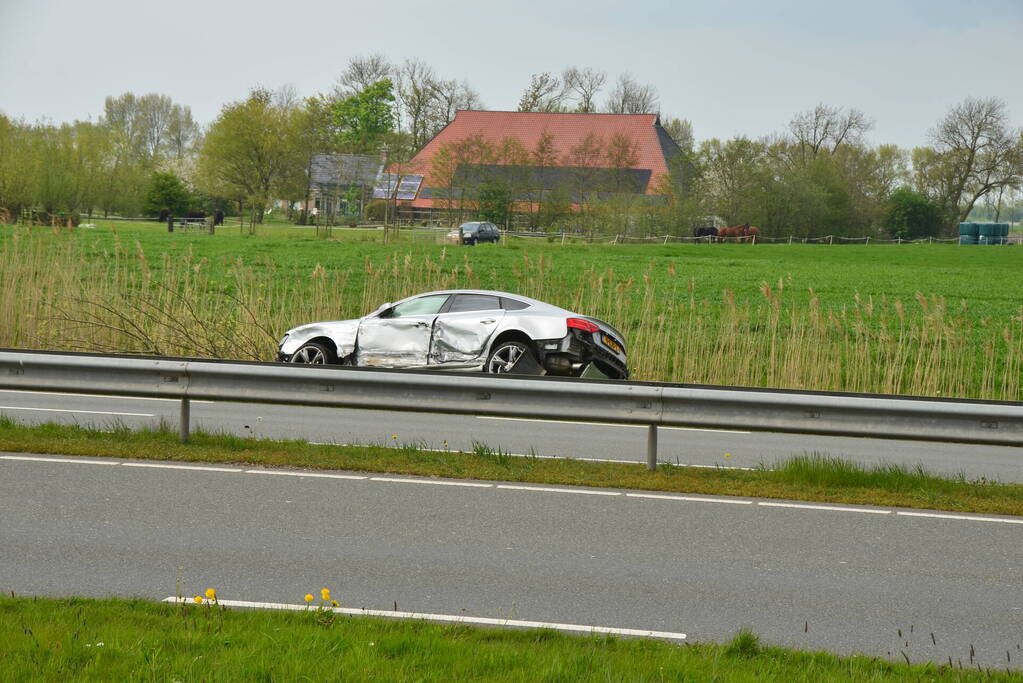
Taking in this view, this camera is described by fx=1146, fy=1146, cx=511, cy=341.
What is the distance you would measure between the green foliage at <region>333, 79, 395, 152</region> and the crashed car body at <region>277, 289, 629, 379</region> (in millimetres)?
80061

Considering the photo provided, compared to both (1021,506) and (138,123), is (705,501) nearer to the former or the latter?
(1021,506)

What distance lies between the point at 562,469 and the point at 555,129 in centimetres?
7491

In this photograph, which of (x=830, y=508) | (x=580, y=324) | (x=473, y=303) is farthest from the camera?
(x=473, y=303)

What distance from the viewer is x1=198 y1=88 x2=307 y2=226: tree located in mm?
73688

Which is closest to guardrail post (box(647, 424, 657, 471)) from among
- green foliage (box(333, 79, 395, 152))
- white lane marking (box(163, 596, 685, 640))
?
white lane marking (box(163, 596, 685, 640))

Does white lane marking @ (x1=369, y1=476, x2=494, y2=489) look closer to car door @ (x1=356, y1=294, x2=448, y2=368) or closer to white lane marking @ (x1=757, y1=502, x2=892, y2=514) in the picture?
white lane marking @ (x1=757, y1=502, x2=892, y2=514)

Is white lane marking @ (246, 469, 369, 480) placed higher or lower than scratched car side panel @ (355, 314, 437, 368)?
lower

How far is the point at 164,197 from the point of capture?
7231cm

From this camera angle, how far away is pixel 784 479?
9102mm

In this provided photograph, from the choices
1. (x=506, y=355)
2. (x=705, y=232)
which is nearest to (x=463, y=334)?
(x=506, y=355)

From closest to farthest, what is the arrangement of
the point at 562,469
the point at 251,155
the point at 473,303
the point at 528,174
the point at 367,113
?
the point at 562,469, the point at 473,303, the point at 528,174, the point at 251,155, the point at 367,113

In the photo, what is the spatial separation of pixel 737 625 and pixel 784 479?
12.7ft

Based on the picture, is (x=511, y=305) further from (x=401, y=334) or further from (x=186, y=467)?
(x=186, y=467)

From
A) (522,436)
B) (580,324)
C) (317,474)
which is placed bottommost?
(522,436)
